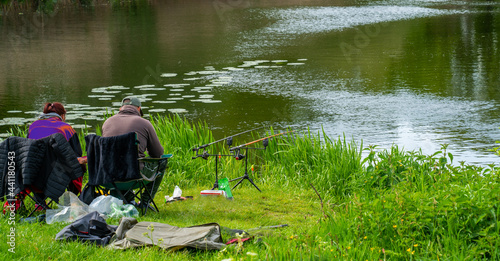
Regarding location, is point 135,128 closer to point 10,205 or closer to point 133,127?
point 133,127

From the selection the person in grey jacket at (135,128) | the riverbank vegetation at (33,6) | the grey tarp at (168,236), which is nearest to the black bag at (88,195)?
the person in grey jacket at (135,128)

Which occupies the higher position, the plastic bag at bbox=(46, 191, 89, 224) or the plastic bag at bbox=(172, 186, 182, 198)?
the plastic bag at bbox=(46, 191, 89, 224)

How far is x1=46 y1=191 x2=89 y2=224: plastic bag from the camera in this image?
5.12m

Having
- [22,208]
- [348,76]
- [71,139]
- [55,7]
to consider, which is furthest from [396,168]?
[55,7]

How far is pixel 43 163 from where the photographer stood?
5336mm

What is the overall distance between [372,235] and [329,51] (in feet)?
49.8

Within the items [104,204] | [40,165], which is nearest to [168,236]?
[104,204]

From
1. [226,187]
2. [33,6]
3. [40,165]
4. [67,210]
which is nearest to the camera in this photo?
[67,210]

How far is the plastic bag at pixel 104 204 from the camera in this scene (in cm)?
534

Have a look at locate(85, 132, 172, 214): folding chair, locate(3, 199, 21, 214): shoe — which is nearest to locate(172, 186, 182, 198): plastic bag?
locate(85, 132, 172, 214): folding chair

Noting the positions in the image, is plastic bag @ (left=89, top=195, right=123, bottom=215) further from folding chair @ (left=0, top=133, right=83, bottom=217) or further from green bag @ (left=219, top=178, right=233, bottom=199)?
green bag @ (left=219, top=178, right=233, bottom=199)

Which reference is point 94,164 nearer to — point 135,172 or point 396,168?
point 135,172

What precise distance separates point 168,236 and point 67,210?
3.44 feet

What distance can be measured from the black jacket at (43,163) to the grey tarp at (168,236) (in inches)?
36.8
